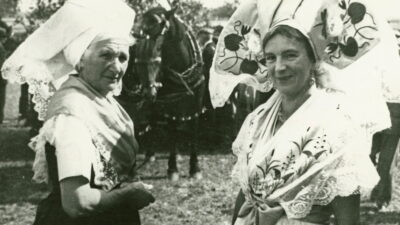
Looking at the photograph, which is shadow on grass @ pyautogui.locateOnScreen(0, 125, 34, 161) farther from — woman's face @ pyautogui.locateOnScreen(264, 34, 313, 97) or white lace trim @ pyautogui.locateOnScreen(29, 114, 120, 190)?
woman's face @ pyautogui.locateOnScreen(264, 34, 313, 97)

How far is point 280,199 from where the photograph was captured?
2410mm

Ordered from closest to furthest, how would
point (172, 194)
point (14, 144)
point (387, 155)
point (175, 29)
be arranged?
1. point (387, 155)
2. point (172, 194)
3. point (175, 29)
4. point (14, 144)

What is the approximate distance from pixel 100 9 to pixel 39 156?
0.83 meters

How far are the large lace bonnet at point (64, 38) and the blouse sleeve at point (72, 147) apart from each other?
0.36 metres

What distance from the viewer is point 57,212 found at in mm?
2691

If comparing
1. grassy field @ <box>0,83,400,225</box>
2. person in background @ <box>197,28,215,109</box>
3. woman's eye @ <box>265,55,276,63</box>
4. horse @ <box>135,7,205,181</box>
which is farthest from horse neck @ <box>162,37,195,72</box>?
woman's eye @ <box>265,55,276,63</box>

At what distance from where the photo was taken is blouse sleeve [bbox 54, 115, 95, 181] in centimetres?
250

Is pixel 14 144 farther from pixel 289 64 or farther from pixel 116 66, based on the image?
pixel 289 64

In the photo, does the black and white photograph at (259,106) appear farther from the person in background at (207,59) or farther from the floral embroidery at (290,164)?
the person in background at (207,59)

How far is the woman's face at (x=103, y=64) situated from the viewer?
2.76m

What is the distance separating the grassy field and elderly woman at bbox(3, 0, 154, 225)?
3.58 m

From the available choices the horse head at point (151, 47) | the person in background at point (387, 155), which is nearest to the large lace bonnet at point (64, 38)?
the person in background at point (387, 155)

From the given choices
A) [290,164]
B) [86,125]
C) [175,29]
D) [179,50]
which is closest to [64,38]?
[86,125]

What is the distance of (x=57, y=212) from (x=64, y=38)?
881mm
